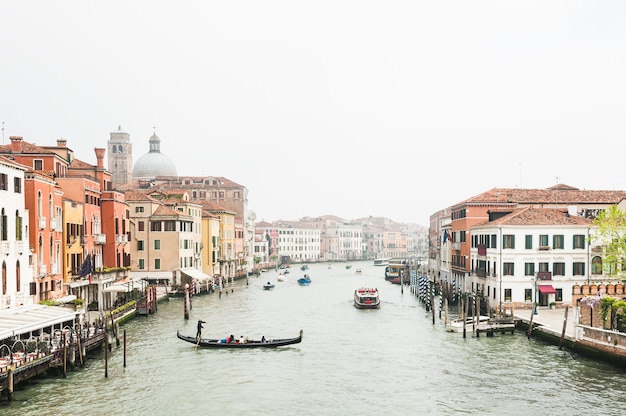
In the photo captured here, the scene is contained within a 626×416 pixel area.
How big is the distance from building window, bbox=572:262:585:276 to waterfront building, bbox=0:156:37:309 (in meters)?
27.0

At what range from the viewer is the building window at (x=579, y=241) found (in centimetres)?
3703

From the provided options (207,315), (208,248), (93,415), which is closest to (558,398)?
(93,415)

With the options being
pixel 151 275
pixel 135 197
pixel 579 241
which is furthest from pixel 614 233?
pixel 135 197

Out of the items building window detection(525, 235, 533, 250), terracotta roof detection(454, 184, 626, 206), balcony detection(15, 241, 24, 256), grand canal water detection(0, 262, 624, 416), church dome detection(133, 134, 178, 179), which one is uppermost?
church dome detection(133, 134, 178, 179)

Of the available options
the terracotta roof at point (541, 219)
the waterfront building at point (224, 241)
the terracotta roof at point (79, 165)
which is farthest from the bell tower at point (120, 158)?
the terracotta roof at point (541, 219)

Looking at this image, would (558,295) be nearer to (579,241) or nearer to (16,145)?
(579,241)

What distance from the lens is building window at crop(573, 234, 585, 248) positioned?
37031 mm

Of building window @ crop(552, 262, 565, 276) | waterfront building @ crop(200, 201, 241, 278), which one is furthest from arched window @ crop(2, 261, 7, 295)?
waterfront building @ crop(200, 201, 241, 278)

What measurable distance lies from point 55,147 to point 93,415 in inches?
887

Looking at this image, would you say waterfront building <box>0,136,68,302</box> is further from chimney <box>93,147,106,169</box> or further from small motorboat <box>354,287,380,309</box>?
small motorboat <box>354,287,380,309</box>

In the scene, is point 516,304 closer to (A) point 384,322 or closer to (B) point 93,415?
(A) point 384,322

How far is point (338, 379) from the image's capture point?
2428cm

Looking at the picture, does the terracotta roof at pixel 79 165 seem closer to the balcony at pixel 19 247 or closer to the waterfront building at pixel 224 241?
the balcony at pixel 19 247

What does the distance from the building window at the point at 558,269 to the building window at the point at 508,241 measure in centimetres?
242
